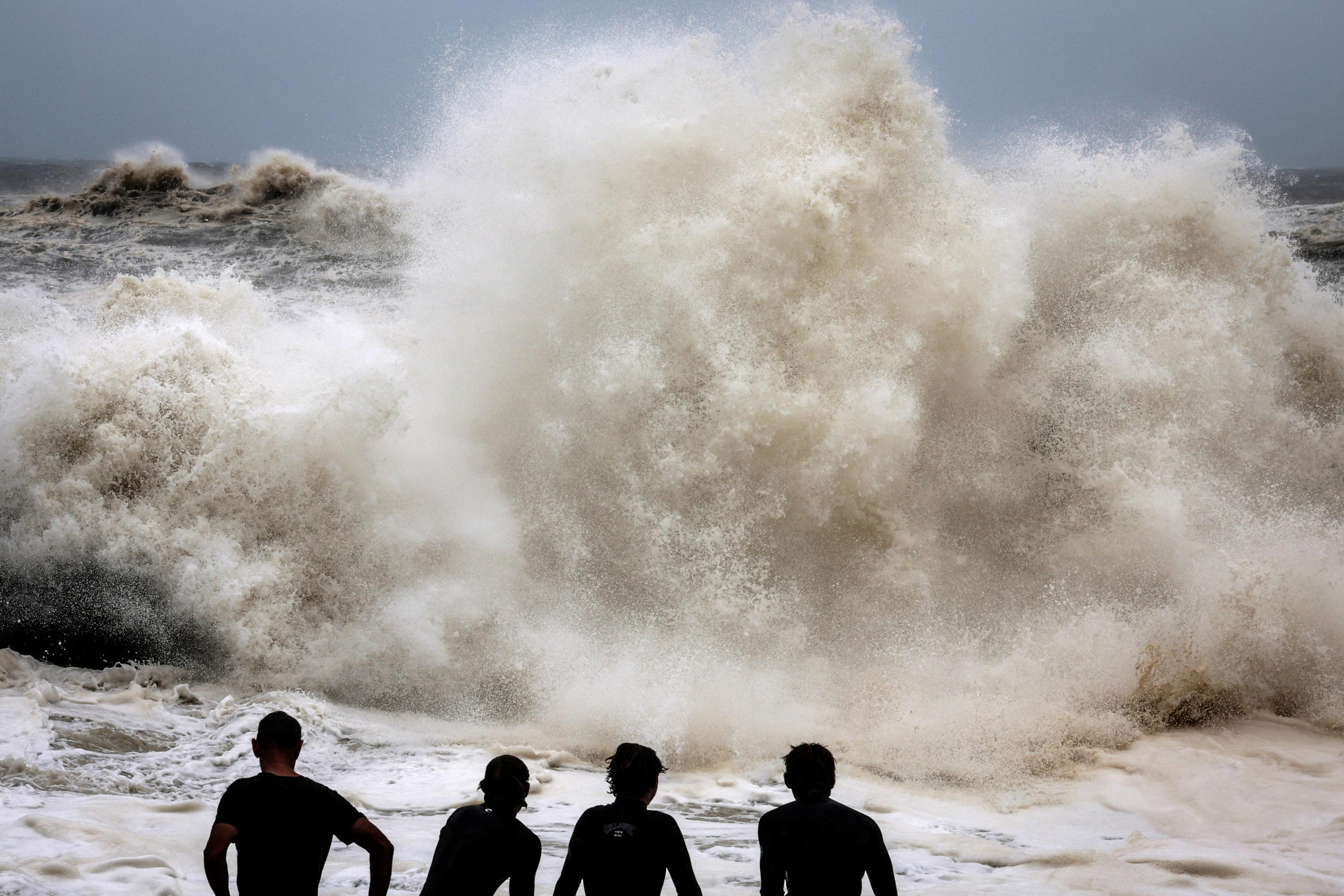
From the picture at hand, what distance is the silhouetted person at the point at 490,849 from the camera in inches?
104

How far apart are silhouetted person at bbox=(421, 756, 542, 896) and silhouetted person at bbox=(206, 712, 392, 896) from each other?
0.17 m

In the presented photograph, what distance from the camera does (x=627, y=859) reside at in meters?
2.67

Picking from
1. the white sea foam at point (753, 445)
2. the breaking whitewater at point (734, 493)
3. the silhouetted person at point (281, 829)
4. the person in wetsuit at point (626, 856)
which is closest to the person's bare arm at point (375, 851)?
the silhouetted person at point (281, 829)

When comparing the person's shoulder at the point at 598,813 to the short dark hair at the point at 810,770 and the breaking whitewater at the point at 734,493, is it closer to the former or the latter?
the short dark hair at the point at 810,770

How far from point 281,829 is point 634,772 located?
3.04 feet

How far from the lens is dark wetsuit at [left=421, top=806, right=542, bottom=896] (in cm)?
265

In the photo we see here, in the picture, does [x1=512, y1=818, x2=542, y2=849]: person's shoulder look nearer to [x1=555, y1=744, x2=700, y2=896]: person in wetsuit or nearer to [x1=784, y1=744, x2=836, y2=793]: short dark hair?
[x1=555, y1=744, x2=700, y2=896]: person in wetsuit

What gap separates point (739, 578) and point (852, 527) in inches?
44.4

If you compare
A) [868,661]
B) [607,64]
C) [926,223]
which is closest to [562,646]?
[868,661]

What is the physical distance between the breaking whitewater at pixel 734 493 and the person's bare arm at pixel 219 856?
97.1 inches

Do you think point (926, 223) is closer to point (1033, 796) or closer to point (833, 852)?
point (1033, 796)

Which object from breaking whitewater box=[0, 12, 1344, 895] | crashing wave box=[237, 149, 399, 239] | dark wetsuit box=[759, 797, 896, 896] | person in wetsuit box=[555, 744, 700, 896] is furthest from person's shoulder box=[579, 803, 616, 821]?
crashing wave box=[237, 149, 399, 239]

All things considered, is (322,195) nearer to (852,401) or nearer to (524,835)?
(852,401)

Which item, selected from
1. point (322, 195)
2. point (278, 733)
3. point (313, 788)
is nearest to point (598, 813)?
point (313, 788)
